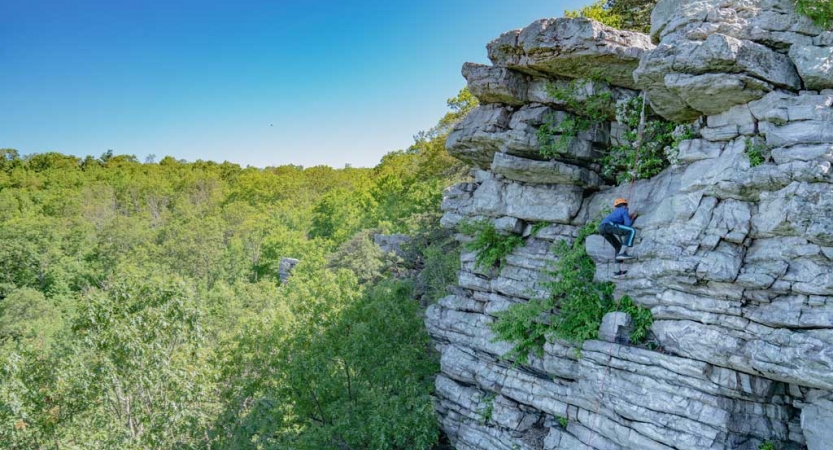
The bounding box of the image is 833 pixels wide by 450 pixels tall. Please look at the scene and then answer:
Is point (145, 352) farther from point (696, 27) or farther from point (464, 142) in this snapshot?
point (696, 27)

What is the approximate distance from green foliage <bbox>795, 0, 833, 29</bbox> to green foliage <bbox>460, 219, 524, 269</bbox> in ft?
22.9

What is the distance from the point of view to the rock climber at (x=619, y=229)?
909cm

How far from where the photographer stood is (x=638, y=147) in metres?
10.3

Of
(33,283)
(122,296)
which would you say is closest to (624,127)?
(122,296)

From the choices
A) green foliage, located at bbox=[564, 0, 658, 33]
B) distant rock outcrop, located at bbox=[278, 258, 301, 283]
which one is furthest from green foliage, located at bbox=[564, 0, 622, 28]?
distant rock outcrop, located at bbox=[278, 258, 301, 283]

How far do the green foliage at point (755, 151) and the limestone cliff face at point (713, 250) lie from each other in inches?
2.7

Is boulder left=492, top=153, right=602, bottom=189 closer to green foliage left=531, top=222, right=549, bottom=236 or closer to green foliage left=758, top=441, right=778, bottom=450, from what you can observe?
green foliage left=531, top=222, right=549, bottom=236

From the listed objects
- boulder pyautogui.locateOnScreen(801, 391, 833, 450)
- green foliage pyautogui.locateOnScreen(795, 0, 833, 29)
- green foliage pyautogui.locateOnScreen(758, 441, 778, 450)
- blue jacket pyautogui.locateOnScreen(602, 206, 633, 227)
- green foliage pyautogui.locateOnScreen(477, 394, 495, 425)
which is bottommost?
green foliage pyautogui.locateOnScreen(477, 394, 495, 425)

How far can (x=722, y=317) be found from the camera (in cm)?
761

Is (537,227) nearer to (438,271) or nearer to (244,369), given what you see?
(438,271)

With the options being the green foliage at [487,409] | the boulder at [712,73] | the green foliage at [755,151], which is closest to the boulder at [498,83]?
the boulder at [712,73]

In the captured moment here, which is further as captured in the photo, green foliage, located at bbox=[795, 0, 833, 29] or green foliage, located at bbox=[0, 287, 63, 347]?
green foliage, located at bbox=[0, 287, 63, 347]

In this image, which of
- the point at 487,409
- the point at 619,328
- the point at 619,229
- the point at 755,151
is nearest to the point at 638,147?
the point at 619,229

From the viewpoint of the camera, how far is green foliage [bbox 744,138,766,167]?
745 cm
